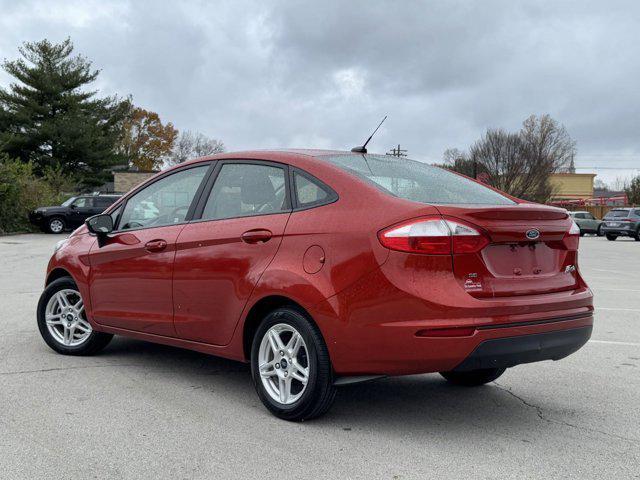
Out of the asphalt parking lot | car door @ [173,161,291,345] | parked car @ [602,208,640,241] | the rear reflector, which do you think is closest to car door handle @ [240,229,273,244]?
car door @ [173,161,291,345]

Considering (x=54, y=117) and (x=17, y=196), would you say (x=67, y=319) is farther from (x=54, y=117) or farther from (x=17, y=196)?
(x=54, y=117)

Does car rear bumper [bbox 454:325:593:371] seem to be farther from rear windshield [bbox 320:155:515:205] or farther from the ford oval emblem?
rear windshield [bbox 320:155:515:205]

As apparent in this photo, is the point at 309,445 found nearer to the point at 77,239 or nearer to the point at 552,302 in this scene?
the point at 552,302

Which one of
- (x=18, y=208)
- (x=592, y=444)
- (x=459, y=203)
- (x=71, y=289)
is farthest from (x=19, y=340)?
(x=18, y=208)

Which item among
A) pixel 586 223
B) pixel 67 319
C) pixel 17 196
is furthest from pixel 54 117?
pixel 67 319

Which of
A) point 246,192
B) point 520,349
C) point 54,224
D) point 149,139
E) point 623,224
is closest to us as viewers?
point 520,349

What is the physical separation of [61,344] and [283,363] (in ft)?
8.70

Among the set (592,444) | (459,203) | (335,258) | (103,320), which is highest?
(459,203)

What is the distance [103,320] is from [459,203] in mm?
3069

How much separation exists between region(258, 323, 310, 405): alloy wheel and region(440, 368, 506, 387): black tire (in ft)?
4.52

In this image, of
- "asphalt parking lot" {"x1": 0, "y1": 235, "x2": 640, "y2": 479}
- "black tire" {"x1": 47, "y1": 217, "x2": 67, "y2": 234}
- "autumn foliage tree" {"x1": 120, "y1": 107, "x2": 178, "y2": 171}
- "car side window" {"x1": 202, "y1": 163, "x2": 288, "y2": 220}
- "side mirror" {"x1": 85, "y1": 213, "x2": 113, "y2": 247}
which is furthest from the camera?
"autumn foliage tree" {"x1": 120, "y1": 107, "x2": 178, "y2": 171}

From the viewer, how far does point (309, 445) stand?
3.86m

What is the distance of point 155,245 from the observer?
203 inches

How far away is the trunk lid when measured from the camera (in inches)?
150
